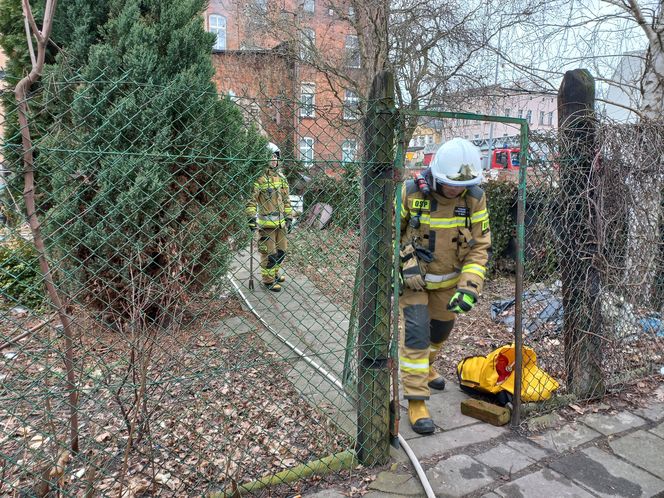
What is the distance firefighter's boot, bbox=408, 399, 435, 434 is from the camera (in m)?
3.16

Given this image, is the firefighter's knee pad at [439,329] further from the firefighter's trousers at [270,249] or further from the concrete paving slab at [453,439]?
the firefighter's trousers at [270,249]

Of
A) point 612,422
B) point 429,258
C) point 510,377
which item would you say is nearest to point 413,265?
point 429,258

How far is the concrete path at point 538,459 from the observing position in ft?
8.73

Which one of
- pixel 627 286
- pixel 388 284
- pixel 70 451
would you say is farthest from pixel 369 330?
pixel 627 286

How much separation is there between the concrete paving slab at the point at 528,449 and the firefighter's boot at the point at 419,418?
1.73 feet

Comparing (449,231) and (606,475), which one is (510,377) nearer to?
(606,475)

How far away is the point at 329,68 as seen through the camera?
12414mm

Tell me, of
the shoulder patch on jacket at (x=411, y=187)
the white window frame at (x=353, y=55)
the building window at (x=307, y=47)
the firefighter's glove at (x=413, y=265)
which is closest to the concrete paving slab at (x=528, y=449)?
the firefighter's glove at (x=413, y=265)

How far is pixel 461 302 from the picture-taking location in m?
3.18

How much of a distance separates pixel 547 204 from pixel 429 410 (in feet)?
5.88

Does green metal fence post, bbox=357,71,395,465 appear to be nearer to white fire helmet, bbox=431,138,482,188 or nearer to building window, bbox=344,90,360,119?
building window, bbox=344,90,360,119

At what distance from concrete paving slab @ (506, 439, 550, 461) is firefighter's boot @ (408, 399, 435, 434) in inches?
20.8

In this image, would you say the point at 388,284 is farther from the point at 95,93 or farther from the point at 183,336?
the point at 95,93

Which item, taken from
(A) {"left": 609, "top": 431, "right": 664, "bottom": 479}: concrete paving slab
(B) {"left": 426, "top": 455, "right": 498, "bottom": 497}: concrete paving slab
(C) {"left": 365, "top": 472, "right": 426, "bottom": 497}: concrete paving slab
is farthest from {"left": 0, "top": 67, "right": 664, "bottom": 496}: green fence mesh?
(A) {"left": 609, "top": 431, "right": 664, "bottom": 479}: concrete paving slab
